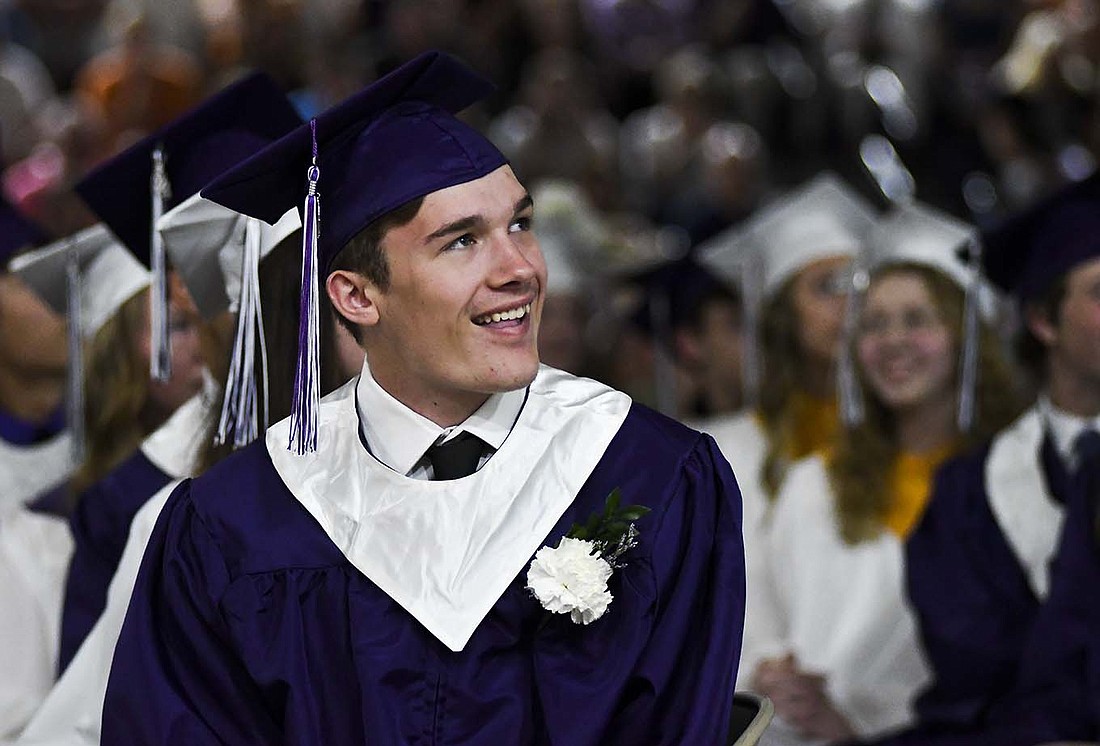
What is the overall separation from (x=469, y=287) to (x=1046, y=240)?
6.53 ft

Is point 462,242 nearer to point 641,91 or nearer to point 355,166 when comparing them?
point 355,166

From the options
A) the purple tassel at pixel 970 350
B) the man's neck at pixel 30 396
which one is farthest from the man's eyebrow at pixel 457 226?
the man's neck at pixel 30 396

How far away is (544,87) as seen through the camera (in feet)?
26.3

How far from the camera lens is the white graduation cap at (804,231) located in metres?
4.77

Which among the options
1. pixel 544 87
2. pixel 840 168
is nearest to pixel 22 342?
pixel 544 87

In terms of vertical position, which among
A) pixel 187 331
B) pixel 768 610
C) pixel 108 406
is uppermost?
pixel 187 331

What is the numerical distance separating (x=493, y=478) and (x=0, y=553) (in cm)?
181

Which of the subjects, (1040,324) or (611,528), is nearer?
(611,528)

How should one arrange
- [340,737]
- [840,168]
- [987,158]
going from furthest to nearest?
1. [840,168]
2. [987,158]
3. [340,737]

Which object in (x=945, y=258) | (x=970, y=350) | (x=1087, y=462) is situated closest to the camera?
(x=1087, y=462)

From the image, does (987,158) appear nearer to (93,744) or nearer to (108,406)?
(108,406)

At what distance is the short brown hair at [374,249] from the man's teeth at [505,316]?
0.15m

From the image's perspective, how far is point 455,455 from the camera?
7.71 feet

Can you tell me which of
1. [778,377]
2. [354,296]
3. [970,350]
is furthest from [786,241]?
[354,296]
